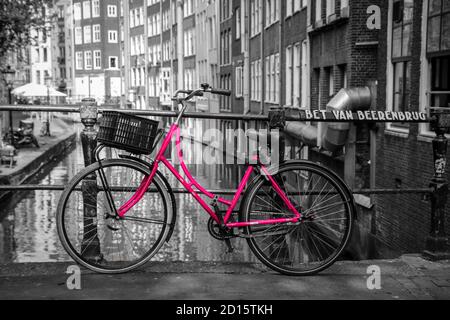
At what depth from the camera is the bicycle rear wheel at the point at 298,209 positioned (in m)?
4.64

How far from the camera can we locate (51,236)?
16.4 m

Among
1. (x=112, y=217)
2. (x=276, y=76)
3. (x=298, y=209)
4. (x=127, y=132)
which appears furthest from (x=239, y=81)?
(x=127, y=132)

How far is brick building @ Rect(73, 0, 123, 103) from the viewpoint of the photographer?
61.5 meters

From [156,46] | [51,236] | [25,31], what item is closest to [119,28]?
[156,46]

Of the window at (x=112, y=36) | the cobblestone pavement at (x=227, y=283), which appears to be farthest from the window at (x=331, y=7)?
the window at (x=112, y=36)

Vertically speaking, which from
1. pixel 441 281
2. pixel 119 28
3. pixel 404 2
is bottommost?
pixel 441 281

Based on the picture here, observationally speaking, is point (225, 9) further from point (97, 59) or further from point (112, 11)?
point (97, 59)

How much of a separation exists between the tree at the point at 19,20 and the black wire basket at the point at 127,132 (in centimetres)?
1926

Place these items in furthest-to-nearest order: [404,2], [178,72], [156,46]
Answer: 1. [156,46]
2. [178,72]
3. [404,2]

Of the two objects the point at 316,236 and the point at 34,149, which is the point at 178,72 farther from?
the point at 316,236

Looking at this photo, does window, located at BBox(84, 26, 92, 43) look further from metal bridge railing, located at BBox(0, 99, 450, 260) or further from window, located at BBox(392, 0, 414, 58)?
metal bridge railing, located at BBox(0, 99, 450, 260)

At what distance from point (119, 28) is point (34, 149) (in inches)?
1225

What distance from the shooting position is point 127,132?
4363mm

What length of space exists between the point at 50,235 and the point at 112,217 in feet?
40.7
